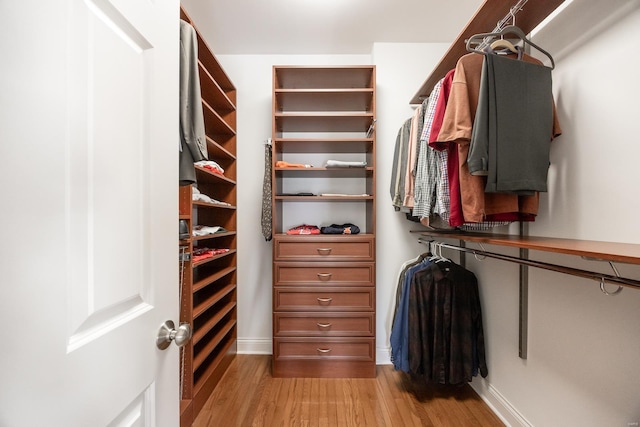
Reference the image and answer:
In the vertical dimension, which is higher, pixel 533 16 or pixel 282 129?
pixel 533 16

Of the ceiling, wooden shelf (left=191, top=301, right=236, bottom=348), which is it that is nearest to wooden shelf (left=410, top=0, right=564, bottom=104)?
the ceiling

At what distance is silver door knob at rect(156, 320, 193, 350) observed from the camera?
61 cm

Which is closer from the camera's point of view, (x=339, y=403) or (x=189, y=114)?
(x=189, y=114)

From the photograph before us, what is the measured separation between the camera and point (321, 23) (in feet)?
6.47

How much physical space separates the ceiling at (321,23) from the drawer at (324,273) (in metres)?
1.78

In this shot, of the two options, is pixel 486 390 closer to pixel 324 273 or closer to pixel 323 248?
pixel 324 273

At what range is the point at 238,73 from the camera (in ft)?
7.73

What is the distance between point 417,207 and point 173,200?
4.08ft

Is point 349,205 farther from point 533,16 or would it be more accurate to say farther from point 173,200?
point 173,200

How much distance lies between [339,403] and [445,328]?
2.63ft

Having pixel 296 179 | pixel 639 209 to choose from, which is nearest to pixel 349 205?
pixel 296 179

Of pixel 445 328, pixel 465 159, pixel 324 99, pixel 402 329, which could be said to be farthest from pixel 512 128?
pixel 324 99

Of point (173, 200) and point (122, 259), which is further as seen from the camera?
point (173, 200)

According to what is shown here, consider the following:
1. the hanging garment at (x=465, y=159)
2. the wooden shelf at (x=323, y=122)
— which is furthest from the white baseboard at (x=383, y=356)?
the wooden shelf at (x=323, y=122)
